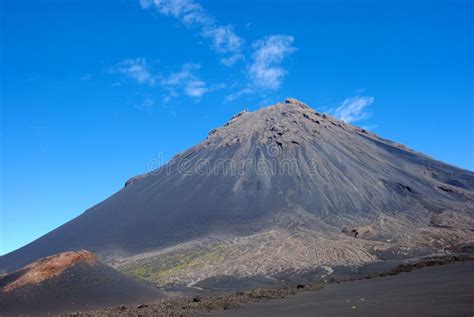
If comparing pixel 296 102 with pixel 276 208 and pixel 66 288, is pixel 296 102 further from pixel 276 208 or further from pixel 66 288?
pixel 66 288

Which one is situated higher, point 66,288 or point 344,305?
point 66,288

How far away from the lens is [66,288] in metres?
26.5

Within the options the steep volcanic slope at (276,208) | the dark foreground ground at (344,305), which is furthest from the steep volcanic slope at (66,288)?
the steep volcanic slope at (276,208)

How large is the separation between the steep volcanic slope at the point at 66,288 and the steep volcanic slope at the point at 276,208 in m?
15.9

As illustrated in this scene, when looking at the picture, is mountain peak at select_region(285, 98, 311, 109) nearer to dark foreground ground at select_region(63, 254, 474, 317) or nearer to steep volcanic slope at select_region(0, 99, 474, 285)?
steep volcanic slope at select_region(0, 99, 474, 285)

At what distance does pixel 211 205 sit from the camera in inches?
2916

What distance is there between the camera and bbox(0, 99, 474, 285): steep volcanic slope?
165 feet

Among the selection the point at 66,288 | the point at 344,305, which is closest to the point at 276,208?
the point at 66,288

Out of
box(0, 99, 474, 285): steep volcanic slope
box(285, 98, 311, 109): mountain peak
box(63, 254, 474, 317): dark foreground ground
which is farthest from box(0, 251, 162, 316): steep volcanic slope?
box(285, 98, 311, 109): mountain peak

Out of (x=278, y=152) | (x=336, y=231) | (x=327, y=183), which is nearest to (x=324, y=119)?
(x=278, y=152)

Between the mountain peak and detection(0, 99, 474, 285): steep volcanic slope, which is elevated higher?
the mountain peak

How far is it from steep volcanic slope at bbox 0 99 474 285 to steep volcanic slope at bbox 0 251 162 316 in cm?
1591

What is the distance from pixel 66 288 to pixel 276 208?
1772 inches

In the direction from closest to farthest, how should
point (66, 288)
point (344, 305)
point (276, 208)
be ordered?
point (344, 305)
point (66, 288)
point (276, 208)
